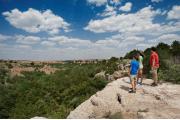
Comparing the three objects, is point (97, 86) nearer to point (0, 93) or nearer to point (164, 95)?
point (164, 95)

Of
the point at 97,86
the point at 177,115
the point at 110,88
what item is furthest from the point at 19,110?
the point at 177,115

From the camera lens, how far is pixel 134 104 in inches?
376

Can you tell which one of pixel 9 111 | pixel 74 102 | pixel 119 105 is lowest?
pixel 9 111

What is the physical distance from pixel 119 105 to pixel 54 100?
10812 mm

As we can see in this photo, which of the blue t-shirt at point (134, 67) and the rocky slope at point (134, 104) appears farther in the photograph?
the blue t-shirt at point (134, 67)

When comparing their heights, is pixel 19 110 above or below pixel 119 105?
below

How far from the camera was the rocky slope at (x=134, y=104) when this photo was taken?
8.22 meters

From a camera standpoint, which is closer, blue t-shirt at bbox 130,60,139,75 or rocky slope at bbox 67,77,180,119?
rocky slope at bbox 67,77,180,119

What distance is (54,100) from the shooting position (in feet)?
65.3

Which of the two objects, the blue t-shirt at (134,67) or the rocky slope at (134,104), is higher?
the blue t-shirt at (134,67)

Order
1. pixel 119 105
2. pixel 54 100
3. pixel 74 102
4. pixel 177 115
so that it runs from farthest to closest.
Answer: pixel 54 100 → pixel 74 102 → pixel 119 105 → pixel 177 115

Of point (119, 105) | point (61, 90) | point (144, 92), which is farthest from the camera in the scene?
point (61, 90)

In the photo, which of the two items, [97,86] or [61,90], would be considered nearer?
[97,86]

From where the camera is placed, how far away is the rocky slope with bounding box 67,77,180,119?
8219mm
